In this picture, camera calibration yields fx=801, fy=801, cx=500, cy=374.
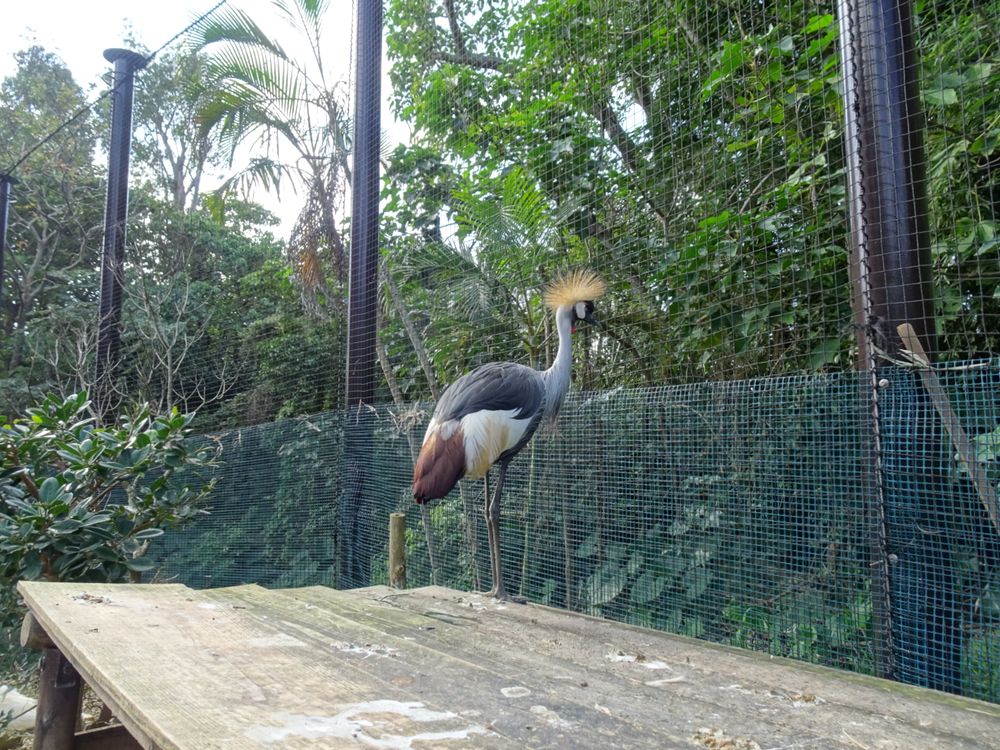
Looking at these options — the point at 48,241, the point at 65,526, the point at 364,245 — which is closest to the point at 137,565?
the point at 65,526

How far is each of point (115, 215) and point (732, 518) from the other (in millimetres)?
5798

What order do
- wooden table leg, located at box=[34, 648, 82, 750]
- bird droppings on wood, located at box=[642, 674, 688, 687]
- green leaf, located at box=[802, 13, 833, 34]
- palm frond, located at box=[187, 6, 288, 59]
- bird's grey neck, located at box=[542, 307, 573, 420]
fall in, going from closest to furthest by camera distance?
bird droppings on wood, located at box=[642, 674, 688, 687], wooden table leg, located at box=[34, 648, 82, 750], green leaf, located at box=[802, 13, 833, 34], bird's grey neck, located at box=[542, 307, 573, 420], palm frond, located at box=[187, 6, 288, 59]

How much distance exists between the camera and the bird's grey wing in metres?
3.40

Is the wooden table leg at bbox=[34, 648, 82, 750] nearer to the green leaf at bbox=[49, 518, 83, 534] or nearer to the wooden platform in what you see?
the wooden platform

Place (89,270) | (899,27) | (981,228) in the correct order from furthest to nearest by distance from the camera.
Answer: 1. (89,270)
2. (981,228)
3. (899,27)

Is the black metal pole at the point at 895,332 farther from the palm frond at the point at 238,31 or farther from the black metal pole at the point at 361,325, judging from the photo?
the palm frond at the point at 238,31

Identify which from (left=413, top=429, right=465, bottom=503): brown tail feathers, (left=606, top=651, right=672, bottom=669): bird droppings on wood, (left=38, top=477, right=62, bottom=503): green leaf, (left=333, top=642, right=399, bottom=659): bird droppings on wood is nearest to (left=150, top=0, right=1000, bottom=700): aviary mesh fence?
(left=413, top=429, right=465, bottom=503): brown tail feathers

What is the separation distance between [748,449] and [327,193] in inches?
155

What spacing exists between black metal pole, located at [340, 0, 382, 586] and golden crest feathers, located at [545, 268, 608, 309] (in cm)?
130

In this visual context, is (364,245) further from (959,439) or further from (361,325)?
(959,439)

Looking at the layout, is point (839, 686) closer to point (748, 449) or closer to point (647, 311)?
point (748, 449)

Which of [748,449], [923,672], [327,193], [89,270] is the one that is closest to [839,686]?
[923,672]

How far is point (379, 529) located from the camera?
4.53 metres

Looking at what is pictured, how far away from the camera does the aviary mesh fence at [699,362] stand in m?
2.44
